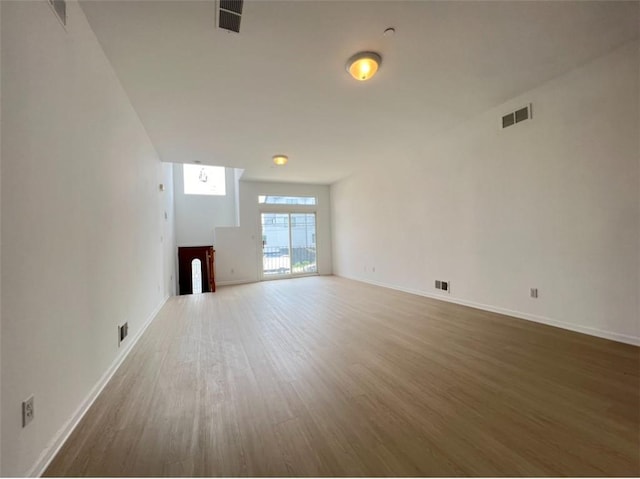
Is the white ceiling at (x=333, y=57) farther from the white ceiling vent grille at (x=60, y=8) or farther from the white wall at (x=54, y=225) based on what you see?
the white wall at (x=54, y=225)

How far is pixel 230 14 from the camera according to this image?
6.04ft

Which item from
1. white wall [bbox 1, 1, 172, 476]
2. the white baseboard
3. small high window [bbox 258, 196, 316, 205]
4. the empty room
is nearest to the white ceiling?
the empty room

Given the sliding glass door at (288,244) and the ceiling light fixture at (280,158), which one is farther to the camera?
the sliding glass door at (288,244)

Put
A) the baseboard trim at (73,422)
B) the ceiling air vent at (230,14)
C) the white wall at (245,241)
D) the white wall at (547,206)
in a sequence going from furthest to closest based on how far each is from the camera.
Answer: the white wall at (245,241) → the white wall at (547,206) → the ceiling air vent at (230,14) → the baseboard trim at (73,422)

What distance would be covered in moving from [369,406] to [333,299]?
3.03m

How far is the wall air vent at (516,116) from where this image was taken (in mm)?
3068

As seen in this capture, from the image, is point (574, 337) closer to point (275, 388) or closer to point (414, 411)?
point (414, 411)

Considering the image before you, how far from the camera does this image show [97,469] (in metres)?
1.24

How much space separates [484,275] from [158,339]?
13.8ft

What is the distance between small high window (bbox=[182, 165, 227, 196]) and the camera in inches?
300

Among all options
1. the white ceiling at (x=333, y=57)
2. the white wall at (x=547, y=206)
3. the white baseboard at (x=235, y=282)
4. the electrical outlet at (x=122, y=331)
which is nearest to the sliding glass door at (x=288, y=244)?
the white baseboard at (x=235, y=282)

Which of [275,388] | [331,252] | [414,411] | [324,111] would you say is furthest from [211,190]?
[414,411]

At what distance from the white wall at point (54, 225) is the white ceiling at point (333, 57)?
0.49 meters

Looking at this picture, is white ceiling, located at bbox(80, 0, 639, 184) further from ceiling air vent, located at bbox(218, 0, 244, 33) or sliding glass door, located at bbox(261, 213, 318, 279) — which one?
sliding glass door, located at bbox(261, 213, 318, 279)
